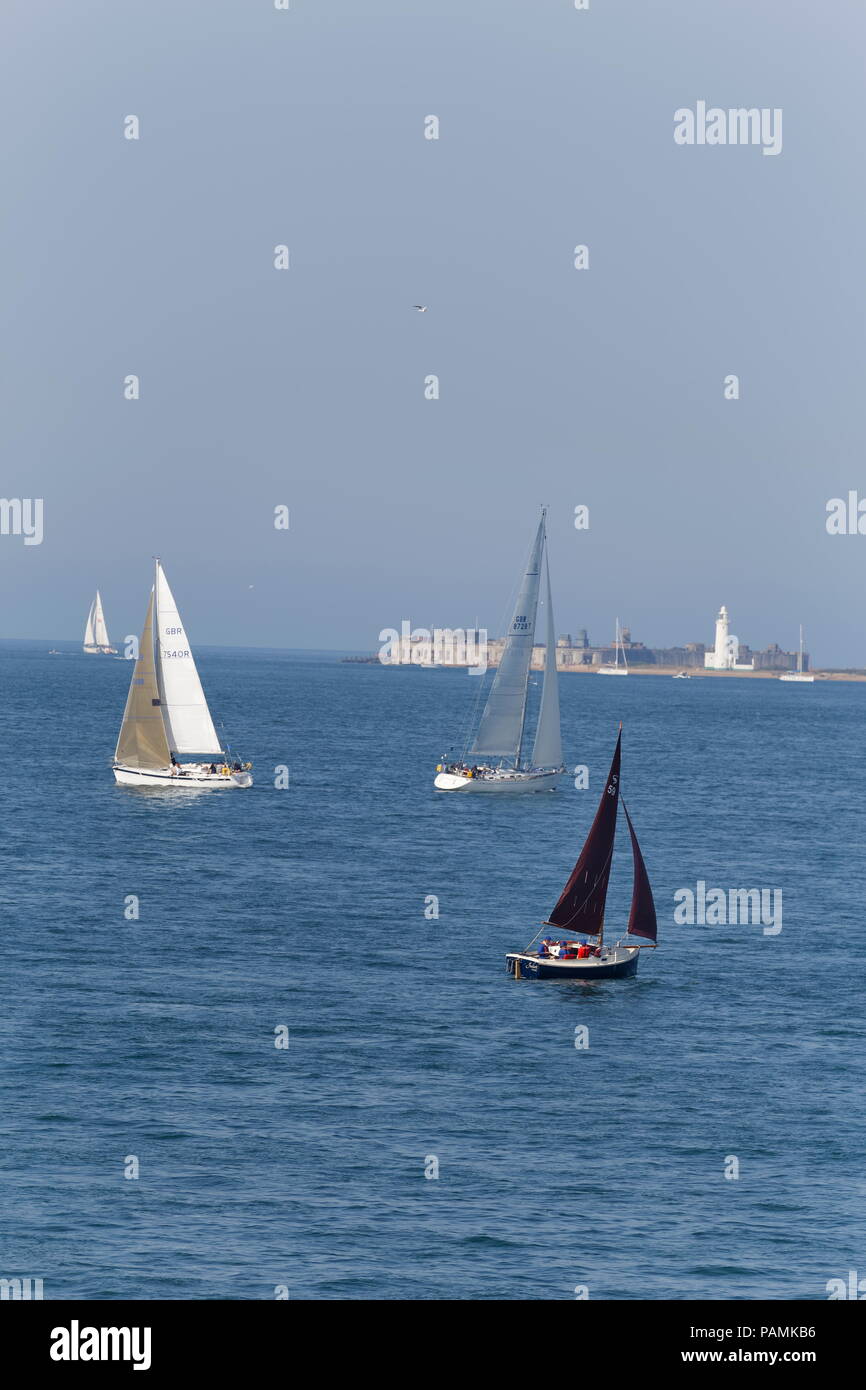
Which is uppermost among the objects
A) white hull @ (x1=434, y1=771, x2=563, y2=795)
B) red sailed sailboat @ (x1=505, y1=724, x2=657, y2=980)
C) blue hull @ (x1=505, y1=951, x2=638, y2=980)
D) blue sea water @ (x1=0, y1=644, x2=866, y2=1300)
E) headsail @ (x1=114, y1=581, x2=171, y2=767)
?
headsail @ (x1=114, y1=581, x2=171, y2=767)

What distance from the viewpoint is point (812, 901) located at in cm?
8250

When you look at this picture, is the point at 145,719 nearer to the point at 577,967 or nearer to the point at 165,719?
the point at 165,719

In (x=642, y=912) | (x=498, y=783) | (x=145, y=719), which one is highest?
(x=145, y=719)

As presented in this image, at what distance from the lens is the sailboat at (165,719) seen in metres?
113

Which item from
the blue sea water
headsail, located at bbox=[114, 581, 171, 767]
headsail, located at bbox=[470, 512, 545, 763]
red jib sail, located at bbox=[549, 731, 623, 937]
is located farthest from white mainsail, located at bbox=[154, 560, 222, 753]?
red jib sail, located at bbox=[549, 731, 623, 937]

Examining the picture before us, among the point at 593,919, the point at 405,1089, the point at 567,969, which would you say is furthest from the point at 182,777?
the point at 405,1089

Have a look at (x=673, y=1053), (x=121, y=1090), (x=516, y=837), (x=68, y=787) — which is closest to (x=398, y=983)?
(x=673, y=1053)

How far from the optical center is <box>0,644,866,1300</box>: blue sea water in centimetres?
3334

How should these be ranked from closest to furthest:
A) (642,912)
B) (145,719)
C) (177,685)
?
(642,912) < (145,719) < (177,685)

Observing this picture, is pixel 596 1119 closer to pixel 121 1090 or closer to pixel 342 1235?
pixel 342 1235

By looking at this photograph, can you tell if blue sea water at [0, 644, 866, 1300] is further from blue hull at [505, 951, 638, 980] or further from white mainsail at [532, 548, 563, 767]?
white mainsail at [532, 548, 563, 767]

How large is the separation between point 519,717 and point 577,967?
65.2m

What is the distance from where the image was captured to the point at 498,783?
12388cm

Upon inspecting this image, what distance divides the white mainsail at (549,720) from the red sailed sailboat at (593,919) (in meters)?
59.4
